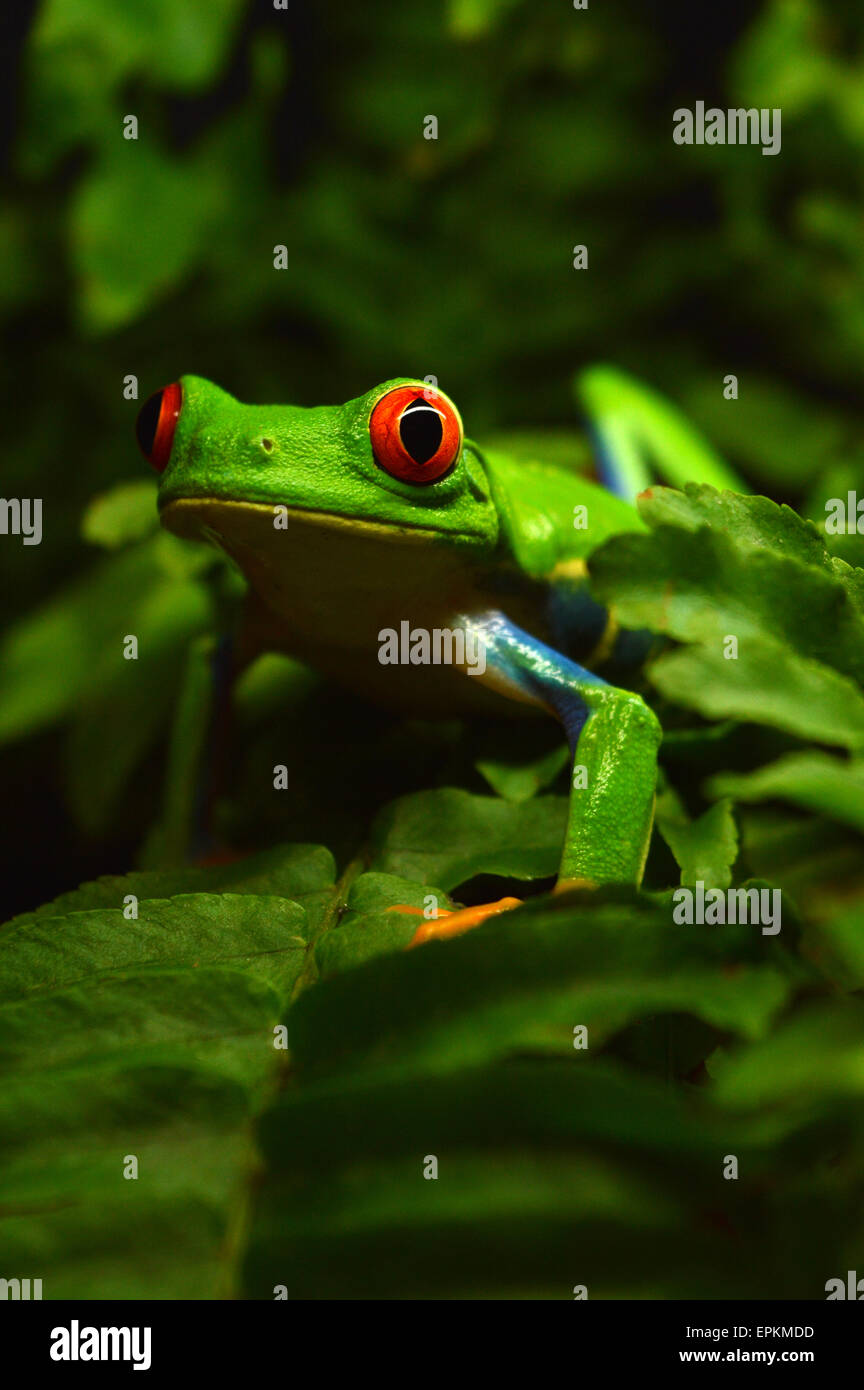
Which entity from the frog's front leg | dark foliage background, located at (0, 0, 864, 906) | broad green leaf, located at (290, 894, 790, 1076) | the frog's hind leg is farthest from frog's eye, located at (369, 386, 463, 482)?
dark foliage background, located at (0, 0, 864, 906)

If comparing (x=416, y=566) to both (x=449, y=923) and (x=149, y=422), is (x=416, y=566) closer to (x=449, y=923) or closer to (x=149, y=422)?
(x=149, y=422)

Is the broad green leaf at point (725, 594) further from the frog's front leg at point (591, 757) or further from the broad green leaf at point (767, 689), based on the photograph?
the frog's front leg at point (591, 757)

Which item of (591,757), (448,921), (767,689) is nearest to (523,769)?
(591,757)

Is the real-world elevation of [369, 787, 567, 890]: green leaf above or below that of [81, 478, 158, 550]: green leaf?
below

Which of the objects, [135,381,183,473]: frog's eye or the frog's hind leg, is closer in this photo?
[135,381,183,473]: frog's eye

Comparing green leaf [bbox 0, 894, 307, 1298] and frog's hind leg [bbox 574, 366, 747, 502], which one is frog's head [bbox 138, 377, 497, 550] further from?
frog's hind leg [bbox 574, 366, 747, 502]

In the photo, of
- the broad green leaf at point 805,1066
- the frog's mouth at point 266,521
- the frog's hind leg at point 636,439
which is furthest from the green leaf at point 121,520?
the broad green leaf at point 805,1066
